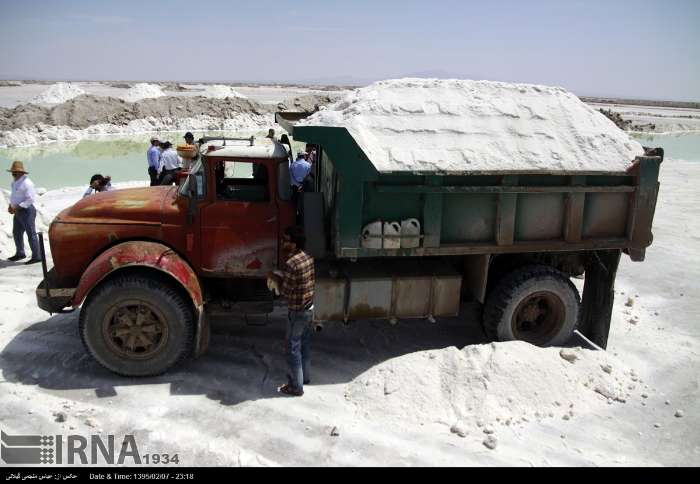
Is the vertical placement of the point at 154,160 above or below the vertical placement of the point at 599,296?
above

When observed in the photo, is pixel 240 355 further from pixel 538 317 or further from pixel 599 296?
pixel 599 296

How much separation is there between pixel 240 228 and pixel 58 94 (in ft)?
125

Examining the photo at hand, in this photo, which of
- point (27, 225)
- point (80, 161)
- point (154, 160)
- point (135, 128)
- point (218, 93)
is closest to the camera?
point (27, 225)

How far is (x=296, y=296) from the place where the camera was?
5270mm

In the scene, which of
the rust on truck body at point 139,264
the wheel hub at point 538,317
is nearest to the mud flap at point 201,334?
the rust on truck body at point 139,264

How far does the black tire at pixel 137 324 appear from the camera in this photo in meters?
5.54

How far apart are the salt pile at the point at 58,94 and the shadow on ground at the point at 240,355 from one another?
115 ft

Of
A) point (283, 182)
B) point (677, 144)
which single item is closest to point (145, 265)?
point (283, 182)

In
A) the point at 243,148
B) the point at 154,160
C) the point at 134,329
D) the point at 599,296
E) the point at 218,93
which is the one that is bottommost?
the point at 134,329

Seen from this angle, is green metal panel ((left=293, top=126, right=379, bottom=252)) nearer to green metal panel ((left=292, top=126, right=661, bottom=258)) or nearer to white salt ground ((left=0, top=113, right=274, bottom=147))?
green metal panel ((left=292, top=126, right=661, bottom=258))

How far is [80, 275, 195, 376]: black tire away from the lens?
18.2 ft

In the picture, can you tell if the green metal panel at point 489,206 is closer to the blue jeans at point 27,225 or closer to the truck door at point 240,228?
the truck door at point 240,228

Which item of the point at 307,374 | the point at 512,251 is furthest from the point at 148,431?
the point at 512,251

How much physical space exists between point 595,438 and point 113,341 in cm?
483
